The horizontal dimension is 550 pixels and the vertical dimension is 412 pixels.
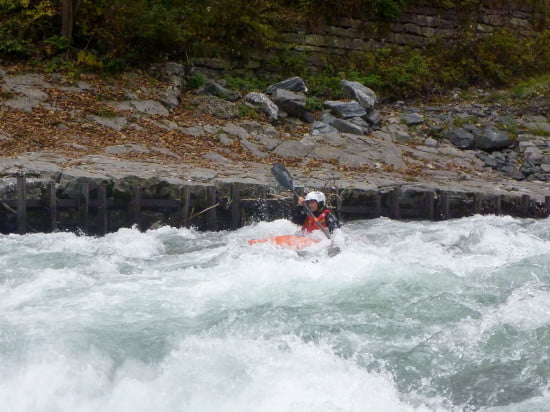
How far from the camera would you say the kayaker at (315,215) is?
8.97m

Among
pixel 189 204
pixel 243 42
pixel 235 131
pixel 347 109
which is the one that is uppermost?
pixel 243 42

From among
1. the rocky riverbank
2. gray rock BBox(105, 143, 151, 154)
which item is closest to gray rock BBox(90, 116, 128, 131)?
the rocky riverbank

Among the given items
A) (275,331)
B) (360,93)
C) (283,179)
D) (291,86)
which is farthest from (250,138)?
(275,331)

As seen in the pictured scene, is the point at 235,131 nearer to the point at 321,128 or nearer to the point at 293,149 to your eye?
the point at 293,149

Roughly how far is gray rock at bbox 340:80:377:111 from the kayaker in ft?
22.2

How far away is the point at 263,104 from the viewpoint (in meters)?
14.9

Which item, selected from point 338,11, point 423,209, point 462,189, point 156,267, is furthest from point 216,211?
point 338,11

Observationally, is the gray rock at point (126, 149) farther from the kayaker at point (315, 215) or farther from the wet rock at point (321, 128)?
the kayaker at point (315, 215)

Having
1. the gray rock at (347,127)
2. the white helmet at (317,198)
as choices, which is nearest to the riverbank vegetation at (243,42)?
the gray rock at (347,127)

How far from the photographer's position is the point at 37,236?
930 centimetres

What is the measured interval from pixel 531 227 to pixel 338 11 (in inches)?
351

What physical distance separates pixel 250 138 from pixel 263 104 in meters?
1.41

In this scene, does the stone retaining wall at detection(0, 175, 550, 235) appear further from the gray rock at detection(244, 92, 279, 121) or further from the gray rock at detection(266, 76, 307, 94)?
the gray rock at detection(266, 76, 307, 94)

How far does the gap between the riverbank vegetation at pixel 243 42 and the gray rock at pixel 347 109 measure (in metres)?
1.02
